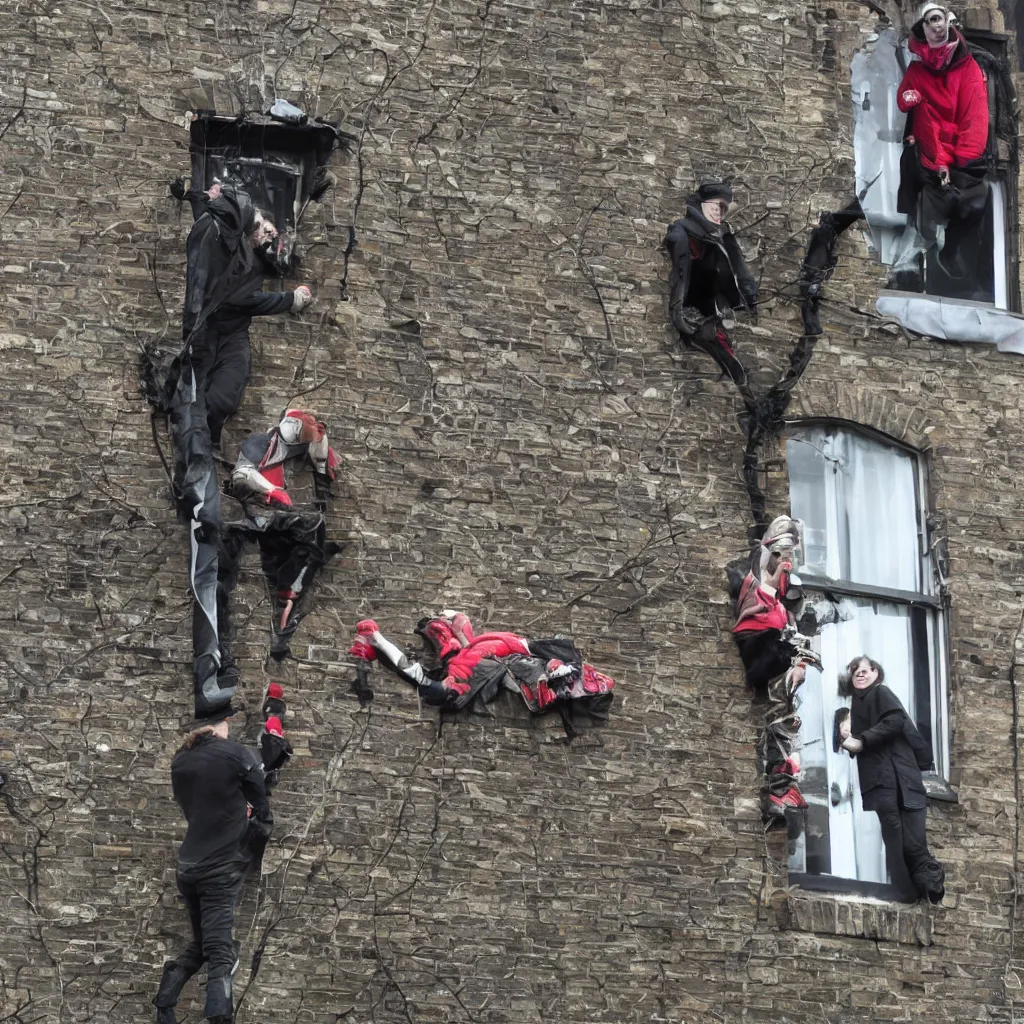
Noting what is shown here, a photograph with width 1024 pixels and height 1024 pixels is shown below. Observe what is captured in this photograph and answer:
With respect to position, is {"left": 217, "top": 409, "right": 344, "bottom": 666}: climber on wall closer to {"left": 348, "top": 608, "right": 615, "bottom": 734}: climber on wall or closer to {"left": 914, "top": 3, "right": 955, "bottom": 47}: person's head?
{"left": 348, "top": 608, "right": 615, "bottom": 734}: climber on wall

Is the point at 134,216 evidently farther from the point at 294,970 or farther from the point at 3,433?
the point at 294,970

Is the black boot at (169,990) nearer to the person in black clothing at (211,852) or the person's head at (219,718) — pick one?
the person in black clothing at (211,852)

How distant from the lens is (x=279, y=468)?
21.8 m

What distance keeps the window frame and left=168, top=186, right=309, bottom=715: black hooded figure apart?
4.02 metres

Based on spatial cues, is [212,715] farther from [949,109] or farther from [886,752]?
[949,109]

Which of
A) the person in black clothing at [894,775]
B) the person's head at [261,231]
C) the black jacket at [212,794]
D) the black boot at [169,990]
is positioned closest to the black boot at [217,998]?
the black boot at [169,990]

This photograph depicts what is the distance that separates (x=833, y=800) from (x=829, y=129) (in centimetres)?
505

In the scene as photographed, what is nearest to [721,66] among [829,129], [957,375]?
[829,129]

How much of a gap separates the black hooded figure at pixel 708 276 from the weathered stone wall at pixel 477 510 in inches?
7.9

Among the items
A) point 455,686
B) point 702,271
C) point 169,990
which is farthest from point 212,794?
point 702,271

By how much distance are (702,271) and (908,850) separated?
14.4ft

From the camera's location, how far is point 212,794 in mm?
19922

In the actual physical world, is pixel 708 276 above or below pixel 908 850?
above

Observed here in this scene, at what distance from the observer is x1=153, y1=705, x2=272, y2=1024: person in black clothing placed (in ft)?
65.3
